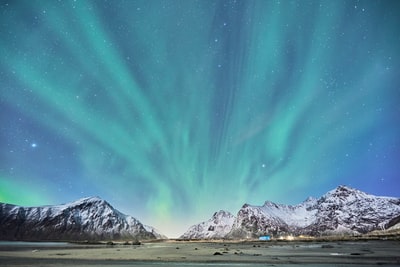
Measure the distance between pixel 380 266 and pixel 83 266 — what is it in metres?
20.5

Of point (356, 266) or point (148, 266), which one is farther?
point (148, 266)

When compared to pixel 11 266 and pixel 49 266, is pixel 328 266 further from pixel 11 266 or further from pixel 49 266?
pixel 11 266

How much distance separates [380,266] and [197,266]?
12261 millimetres

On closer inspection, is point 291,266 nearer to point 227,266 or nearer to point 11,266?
point 227,266

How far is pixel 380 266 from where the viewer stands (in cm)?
1944

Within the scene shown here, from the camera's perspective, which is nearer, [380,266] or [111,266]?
[380,266]

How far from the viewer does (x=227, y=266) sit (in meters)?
22.9

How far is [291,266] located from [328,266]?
2.48 m

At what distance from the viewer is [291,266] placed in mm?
21422

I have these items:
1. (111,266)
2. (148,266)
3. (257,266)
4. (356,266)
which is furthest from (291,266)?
(111,266)

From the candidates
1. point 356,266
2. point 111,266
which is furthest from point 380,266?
point 111,266

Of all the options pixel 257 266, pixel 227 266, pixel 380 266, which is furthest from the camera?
pixel 227 266

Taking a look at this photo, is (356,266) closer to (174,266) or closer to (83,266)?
(174,266)

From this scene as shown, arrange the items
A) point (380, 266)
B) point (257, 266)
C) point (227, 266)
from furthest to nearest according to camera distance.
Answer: point (227, 266) < point (257, 266) < point (380, 266)
